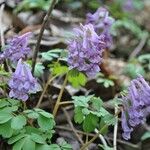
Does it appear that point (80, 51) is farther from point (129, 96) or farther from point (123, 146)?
point (123, 146)

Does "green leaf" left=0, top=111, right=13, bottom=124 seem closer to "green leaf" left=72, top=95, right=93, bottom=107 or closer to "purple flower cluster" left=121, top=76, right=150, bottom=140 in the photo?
"green leaf" left=72, top=95, right=93, bottom=107

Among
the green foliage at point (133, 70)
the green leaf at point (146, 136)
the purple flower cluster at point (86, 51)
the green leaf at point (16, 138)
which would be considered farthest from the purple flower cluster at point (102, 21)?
the green leaf at point (16, 138)

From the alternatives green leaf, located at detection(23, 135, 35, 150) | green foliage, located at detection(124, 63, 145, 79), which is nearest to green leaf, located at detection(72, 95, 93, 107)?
green leaf, located at detection(23, 135, 35, 150)

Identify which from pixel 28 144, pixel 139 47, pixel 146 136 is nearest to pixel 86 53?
pixel 28 144

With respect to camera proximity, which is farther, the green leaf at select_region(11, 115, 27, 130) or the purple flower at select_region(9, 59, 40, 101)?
the purple flower at select_region(9, 59, 40, 101)

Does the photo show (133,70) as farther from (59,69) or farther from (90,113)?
(90,113)

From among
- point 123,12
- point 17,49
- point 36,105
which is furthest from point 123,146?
point 123,12
